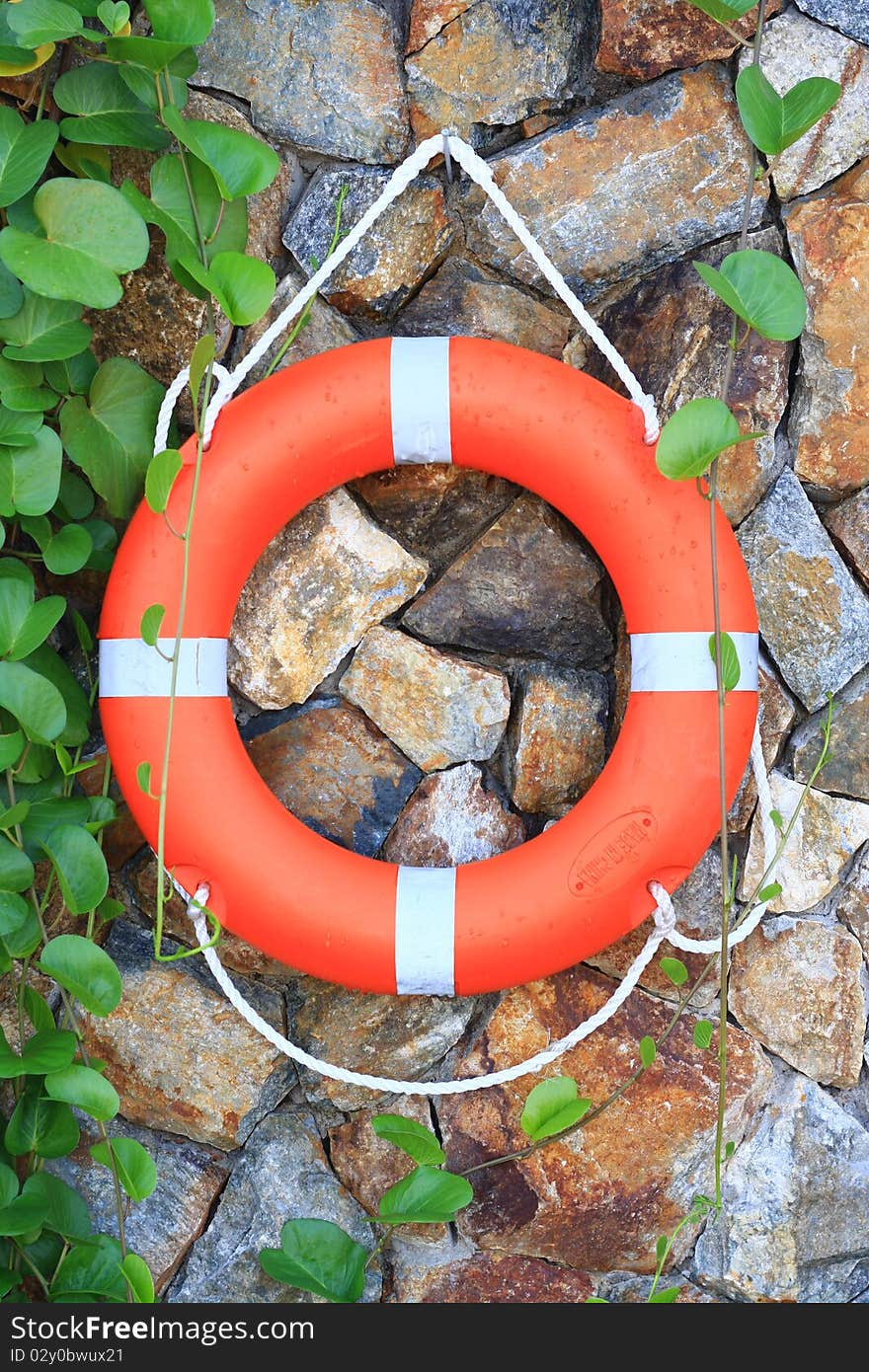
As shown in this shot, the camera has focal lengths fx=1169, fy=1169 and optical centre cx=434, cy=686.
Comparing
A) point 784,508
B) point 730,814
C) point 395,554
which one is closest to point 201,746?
point 395,554

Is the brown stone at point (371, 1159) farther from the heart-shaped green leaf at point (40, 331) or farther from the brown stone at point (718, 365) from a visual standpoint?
the heart-shaped green leaf at point (40, 331)

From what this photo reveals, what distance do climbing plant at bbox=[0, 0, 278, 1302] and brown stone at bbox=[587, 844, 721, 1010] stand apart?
57cm

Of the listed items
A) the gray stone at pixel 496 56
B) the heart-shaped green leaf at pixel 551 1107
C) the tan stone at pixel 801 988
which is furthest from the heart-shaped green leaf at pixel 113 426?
the tan stone at pixel 801 988

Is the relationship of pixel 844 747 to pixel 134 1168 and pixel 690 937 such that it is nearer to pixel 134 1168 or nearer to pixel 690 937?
pixel 690 937

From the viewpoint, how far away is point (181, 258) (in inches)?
46.1

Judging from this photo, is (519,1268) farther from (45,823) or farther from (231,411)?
(231,411)

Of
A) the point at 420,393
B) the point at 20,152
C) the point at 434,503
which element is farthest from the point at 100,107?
the point at 434,503

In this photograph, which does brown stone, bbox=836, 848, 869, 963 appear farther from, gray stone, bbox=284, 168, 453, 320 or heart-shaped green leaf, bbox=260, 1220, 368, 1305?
gray stone, bbox=284, 168, 453, 320

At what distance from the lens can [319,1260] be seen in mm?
1254

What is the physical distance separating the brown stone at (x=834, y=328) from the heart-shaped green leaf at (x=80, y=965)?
0.95 meters

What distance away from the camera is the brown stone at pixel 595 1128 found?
1393 millimetres

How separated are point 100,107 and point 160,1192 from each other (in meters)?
1.25

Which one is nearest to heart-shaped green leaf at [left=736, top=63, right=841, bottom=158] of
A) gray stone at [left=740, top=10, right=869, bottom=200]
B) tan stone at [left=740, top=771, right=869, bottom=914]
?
gray stone at [left=740, top=10, right=869, bottom=200]

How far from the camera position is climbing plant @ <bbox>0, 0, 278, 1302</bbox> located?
44.6 inches
